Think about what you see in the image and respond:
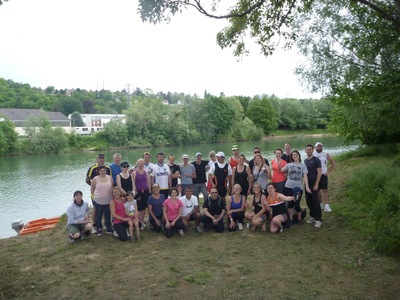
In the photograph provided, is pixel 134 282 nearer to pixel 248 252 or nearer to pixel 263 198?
pixel 248 252

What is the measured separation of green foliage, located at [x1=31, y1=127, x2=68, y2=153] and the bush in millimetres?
40563

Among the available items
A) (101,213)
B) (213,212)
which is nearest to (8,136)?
(101,213)

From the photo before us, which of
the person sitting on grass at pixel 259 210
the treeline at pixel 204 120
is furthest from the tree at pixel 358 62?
the treeline at pixel 204 120

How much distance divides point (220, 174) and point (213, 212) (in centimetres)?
88

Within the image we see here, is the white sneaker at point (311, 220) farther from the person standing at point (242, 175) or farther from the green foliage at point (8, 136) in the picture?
the green foliage at point (8, 136)

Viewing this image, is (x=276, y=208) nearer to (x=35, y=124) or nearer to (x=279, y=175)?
(x=279, y=175)

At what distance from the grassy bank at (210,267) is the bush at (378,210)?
0.17m

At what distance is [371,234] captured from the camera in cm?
563

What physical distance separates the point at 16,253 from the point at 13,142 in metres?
40.5

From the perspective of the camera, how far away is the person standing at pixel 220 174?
7402mm

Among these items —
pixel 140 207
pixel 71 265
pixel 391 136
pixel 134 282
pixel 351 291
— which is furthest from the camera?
pixel 391 136

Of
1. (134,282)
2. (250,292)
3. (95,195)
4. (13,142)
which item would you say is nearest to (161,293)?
(134,282)

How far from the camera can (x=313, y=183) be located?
22.2 ft

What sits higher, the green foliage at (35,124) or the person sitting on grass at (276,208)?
the green foliage at (35,124)
